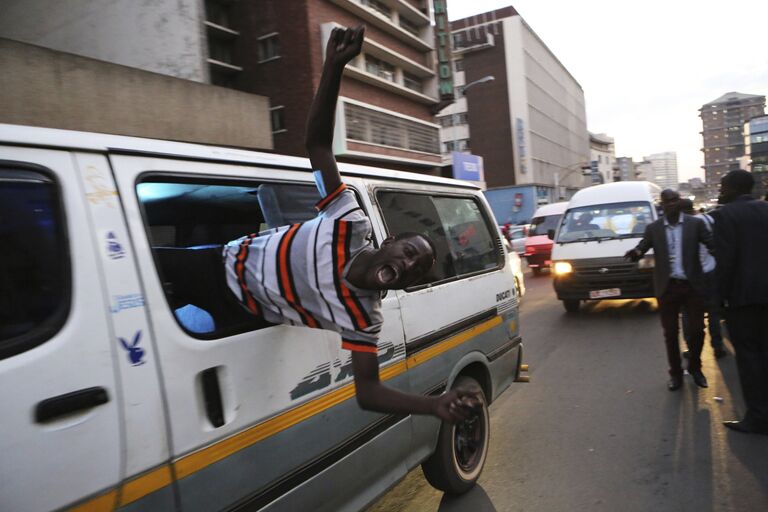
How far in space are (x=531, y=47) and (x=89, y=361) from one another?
62.2 meters

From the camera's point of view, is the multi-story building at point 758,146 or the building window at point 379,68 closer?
the building window at point 379,68

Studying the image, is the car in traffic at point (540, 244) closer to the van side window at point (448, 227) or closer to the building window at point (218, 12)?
the van side window at point (448, 227)

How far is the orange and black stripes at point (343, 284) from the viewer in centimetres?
172

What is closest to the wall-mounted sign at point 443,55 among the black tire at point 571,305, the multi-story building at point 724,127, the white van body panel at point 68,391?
the black tire at point 571,305

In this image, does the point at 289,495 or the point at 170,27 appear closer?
the point at 289,495

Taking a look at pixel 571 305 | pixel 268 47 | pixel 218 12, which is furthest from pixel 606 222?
pixel 218 12

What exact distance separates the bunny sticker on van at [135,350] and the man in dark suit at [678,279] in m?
4.88

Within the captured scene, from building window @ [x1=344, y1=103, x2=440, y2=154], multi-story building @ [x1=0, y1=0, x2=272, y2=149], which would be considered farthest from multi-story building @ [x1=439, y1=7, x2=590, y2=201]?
multi-story building @ [x1=0, y1=0, x2=272, y2=149]

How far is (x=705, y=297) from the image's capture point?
4.75 m

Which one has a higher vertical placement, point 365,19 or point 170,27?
point 365,19

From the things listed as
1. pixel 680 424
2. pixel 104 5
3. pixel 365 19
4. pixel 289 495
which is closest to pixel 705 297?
pixel 680 424

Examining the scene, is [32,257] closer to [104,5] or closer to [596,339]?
[596,339]

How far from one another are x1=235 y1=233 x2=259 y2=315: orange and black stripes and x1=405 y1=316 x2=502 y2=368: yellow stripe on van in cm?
107

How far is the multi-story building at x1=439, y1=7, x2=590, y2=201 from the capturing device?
2024 inches
